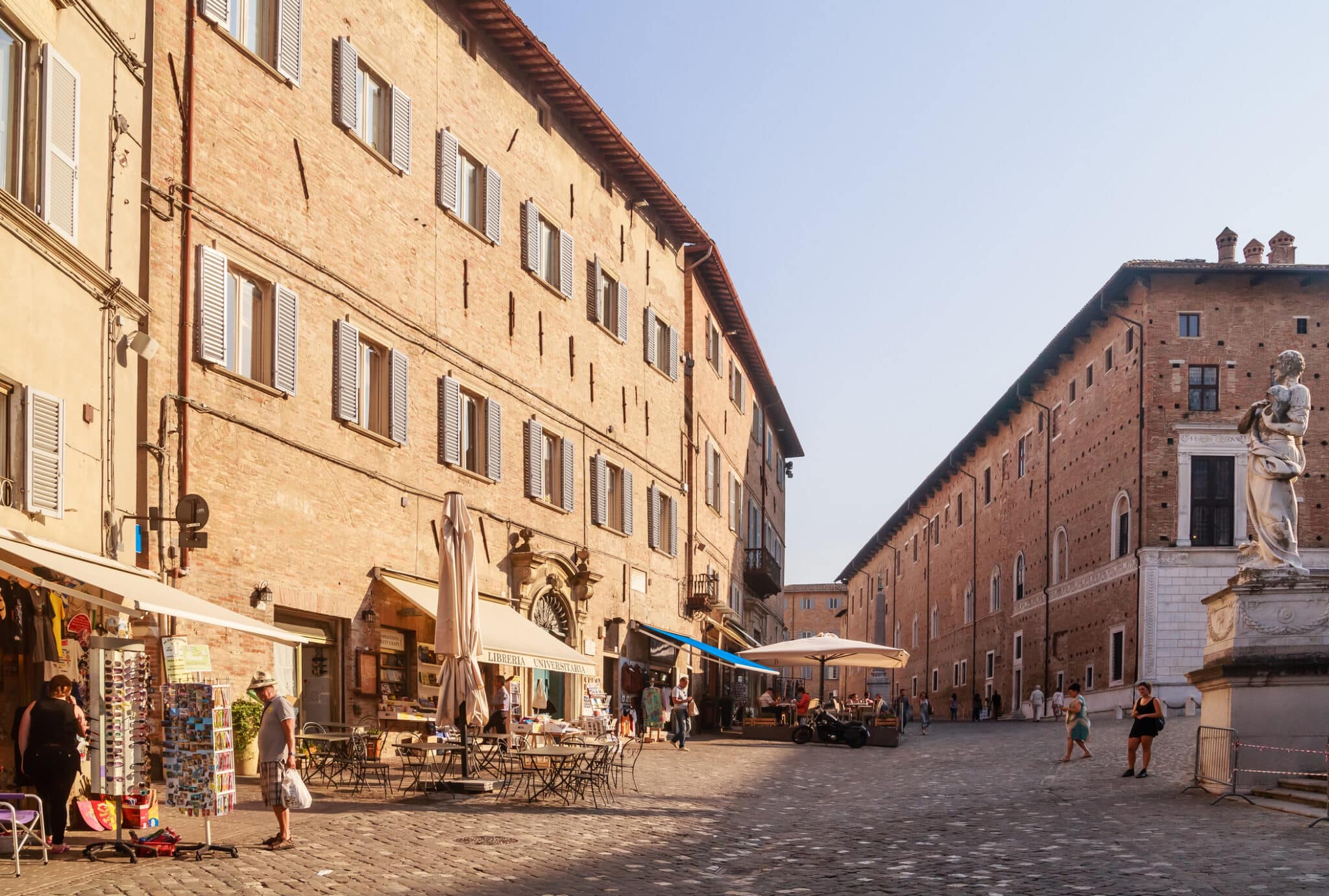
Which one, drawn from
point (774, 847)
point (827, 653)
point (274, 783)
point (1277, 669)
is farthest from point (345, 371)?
point (827, 653)

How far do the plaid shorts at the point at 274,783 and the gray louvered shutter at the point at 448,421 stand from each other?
396 inches

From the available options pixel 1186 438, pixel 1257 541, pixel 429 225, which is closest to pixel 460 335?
pixel 429 225

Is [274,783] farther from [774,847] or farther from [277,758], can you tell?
[774,847]

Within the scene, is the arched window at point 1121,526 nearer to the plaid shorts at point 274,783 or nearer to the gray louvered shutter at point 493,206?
the gray louvered shutter at point 493,206

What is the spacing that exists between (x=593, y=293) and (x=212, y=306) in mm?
12516

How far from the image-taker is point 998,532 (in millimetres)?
58125

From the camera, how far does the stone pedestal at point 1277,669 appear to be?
16.2 meters

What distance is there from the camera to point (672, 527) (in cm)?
3309

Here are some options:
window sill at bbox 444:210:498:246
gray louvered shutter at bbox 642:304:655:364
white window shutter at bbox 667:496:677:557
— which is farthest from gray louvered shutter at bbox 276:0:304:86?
white window shutter at bbox 667:496:677:557

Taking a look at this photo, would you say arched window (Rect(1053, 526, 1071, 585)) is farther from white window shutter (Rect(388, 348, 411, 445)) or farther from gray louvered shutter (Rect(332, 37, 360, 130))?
gray louvered shutter (Rect(332, 37, 360, 130))

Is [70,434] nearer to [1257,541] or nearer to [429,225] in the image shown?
[429,225]

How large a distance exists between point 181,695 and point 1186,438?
34133 mm

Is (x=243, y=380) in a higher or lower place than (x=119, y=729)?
higher

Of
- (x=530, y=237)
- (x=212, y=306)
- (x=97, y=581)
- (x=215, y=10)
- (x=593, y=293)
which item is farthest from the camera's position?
(x=593, y=293)
